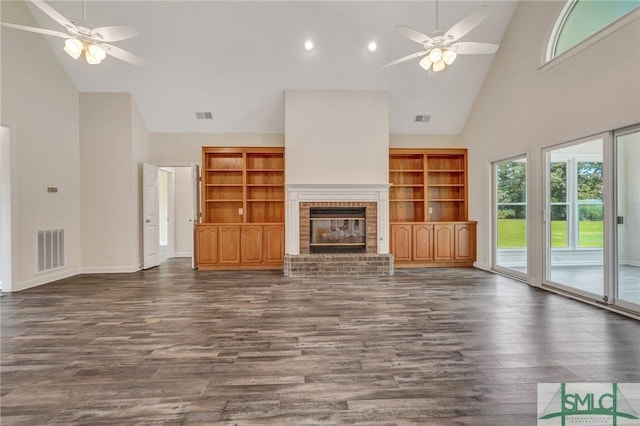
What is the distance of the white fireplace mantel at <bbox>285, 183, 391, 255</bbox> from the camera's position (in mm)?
6125

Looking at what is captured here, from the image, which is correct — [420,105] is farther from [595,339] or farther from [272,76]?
[595,339]

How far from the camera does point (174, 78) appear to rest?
606 cm

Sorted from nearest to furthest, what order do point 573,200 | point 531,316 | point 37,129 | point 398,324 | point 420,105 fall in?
point 398,324 < point 531,316 < point 573,200 < point 37,129 < point 420,105

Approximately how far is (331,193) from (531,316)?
12.3 ft

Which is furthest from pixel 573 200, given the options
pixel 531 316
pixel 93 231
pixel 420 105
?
pixel 93 231

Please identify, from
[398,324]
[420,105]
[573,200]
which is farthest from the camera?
[420,105]

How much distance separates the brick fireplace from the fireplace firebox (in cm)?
16

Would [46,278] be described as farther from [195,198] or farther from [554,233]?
[554,233]

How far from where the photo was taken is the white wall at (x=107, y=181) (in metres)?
6.09

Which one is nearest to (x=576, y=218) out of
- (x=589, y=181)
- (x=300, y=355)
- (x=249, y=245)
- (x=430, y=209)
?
(x=589, y=181)

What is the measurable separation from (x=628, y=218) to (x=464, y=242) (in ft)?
10.2

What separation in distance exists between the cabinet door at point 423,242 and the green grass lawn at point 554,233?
1279mm

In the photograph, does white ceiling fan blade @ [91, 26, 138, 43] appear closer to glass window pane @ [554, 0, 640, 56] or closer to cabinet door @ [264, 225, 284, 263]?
cabinet door @ [264, 225, 284, 263]

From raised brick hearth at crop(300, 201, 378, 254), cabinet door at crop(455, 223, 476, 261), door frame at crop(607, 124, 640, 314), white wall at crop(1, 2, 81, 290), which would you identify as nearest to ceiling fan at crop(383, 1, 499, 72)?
door frame at crop(607, 124, 640, 314)
